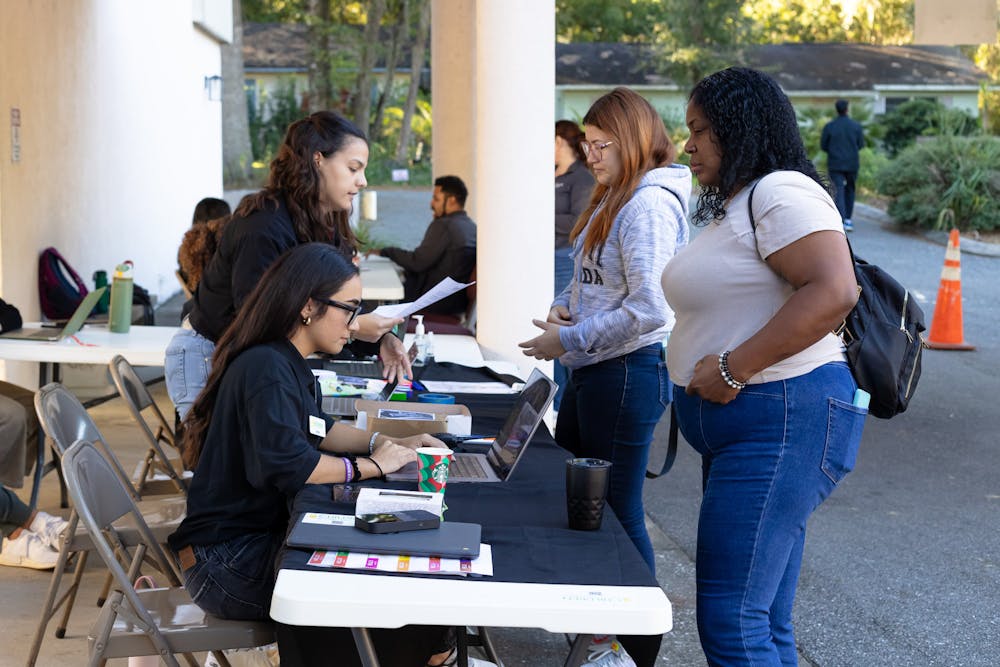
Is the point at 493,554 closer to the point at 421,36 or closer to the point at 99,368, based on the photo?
the point at 99,368

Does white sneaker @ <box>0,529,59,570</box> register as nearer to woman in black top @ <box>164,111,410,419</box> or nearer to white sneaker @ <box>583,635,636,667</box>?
woman in black top @ <box>164,111,410,419</box>

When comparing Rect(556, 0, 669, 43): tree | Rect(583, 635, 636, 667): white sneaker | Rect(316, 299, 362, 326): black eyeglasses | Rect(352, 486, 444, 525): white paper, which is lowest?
Rect(583, 635, 636, 667): white sneaker

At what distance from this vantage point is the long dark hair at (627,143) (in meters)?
3.56

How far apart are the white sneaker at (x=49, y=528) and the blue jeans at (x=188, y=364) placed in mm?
825

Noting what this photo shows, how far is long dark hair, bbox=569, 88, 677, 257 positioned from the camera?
3.56 metres

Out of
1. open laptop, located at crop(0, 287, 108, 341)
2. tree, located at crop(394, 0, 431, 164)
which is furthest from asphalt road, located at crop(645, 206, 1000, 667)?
tree, located at crop(394, 0, 431, 164)

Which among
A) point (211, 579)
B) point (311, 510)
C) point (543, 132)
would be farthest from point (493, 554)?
point (543, 132)

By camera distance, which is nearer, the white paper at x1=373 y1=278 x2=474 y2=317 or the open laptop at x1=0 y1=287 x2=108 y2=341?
the white paper at x1=373 y1=278 x2=474 y2=317

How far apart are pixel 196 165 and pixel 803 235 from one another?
42.6 ft

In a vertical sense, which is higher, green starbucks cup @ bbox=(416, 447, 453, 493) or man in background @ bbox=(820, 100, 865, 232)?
man in background @ bbox=(820, 100, 865, 232)

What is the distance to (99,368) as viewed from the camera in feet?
26.6

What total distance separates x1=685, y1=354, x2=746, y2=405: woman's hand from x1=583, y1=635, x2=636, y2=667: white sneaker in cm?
84

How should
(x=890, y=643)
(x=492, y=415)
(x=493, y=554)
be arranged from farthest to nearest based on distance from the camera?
1. (x=890, y=643)
2. (x=492, y=415)
3. (x=493, y=554)

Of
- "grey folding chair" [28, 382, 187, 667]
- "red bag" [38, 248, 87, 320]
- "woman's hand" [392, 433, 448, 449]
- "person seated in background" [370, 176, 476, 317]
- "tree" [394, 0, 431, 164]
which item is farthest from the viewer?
"tree" [394, 0, 431, 164]
